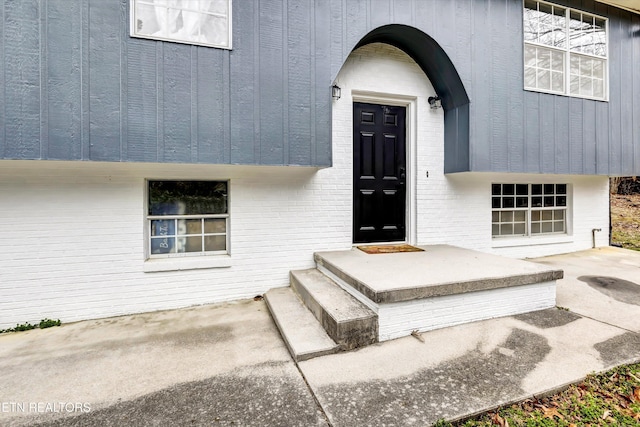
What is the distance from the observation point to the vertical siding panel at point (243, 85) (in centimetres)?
342

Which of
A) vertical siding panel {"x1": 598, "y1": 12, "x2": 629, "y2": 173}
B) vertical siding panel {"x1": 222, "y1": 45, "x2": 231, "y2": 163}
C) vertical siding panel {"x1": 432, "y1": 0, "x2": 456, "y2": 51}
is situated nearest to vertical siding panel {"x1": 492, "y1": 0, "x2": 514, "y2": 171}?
vertical siding panel {"x1": 432, "y1": 0, "x2": 456, "y2": 51}

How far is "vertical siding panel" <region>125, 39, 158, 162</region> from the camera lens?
3.13 meters

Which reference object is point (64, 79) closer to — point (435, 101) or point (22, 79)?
point (22, 79)

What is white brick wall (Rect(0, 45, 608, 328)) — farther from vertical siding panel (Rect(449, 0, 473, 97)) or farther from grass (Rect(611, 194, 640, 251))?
grass (Rect(611, 194, 640, 251))

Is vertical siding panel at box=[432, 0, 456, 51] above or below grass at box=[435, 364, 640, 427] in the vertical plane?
above

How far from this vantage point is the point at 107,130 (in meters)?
3.07

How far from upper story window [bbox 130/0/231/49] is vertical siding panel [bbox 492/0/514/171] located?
381 centimetres

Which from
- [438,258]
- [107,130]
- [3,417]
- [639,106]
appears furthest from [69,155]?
[639,106]

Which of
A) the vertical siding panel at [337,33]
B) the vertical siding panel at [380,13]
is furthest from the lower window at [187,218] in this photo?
the vertical siding panel at [380,13]

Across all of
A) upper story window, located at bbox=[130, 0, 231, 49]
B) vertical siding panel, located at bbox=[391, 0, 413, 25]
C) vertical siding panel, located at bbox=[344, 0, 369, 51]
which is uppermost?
vertical siding panel, located at bbox=[391, 0, 413, 25]

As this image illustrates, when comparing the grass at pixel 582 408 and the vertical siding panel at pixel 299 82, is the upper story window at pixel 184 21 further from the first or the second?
the grass at pixel 582 408

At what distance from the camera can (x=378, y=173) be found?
4.83 metres

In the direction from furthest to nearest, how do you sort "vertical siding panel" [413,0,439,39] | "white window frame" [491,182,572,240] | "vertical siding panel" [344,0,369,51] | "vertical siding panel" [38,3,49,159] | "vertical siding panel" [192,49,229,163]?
"white window frame" [491,182,572,240] < "vertical siding panel" [413,0,439,39] < "vertical siding panel" [344,0,369,51] < "vertical siding panel" [192,49,229,163] < "vertical siding panel" [38,3,49,159]

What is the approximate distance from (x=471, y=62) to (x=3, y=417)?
6192 mm
